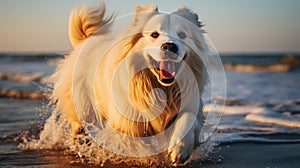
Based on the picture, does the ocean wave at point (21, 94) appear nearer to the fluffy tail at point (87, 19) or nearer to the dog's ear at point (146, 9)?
the fluffy tail at point (87, 19)

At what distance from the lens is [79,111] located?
16.8 ft

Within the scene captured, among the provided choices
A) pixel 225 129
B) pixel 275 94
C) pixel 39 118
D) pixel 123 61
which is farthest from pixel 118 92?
pixel 275 94

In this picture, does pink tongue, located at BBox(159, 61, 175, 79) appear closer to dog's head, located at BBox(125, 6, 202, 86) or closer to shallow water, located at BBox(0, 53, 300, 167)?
dog's head, located at BBox(125, 6, 202, 86)

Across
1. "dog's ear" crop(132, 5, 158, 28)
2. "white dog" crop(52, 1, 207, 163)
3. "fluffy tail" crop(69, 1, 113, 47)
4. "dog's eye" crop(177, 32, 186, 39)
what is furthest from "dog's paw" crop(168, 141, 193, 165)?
"fluffy tail" crop(69, 1, 113, 47)

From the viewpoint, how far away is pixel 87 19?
5.13 meters

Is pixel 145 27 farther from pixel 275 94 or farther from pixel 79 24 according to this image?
pixel 275 94

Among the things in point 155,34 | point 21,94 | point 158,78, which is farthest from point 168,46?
point 21,94

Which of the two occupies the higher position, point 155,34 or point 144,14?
point 144,14

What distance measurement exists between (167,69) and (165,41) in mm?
277

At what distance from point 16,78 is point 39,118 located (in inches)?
342

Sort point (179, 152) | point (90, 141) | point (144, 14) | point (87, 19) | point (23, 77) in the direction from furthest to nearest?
1. point (23, 77)
2. point (87, 19)
3. point (90, 141)
4. point (144, 14)
5. point (179, 152)

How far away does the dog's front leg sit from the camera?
3625 mm

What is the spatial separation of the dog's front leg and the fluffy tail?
1.69 m

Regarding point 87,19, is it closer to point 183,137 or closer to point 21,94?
point 183,137
